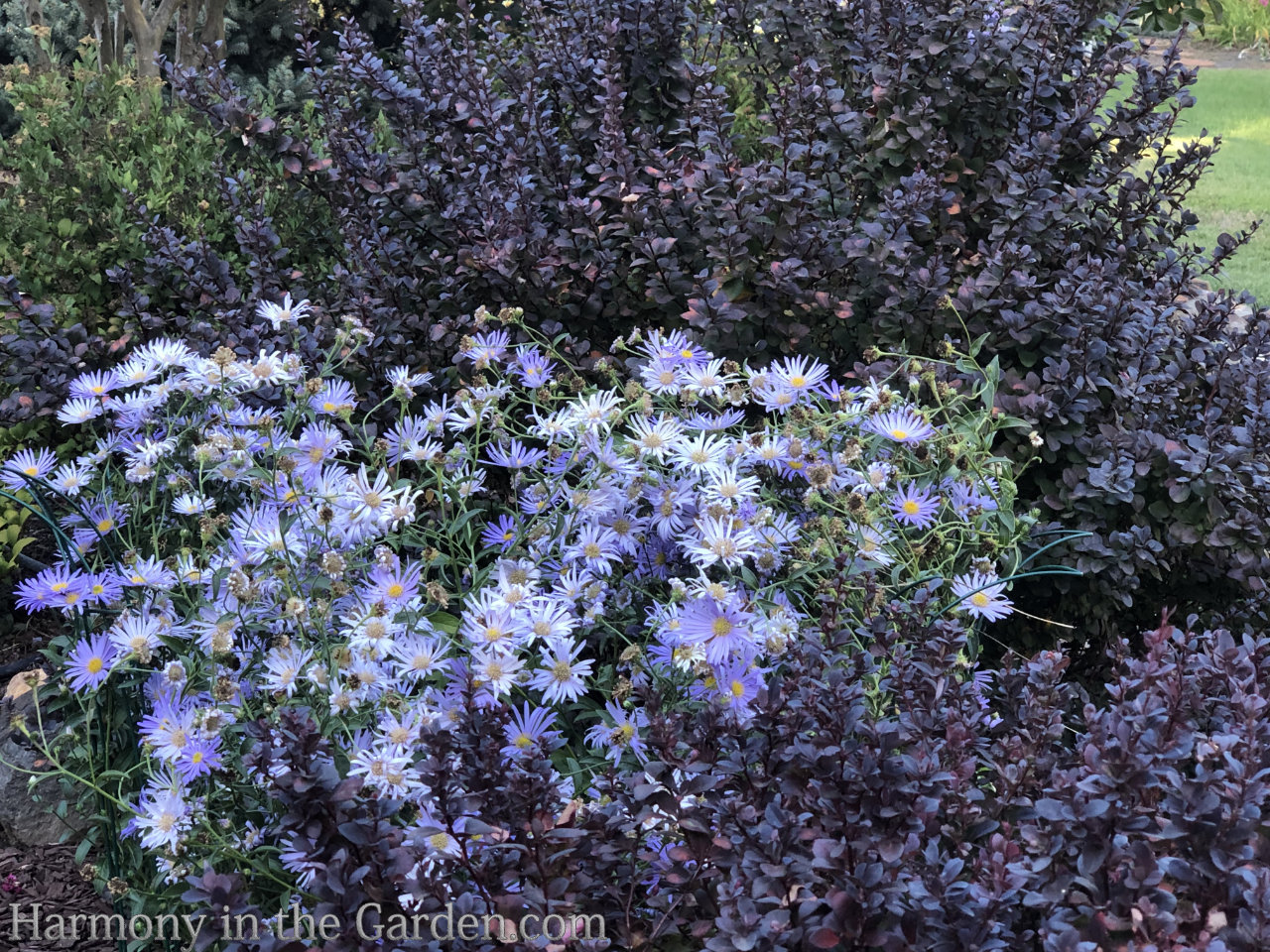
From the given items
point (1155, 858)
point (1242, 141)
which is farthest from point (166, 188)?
point (1242, 141)

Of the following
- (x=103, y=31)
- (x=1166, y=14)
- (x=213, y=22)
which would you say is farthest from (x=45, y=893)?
(x=1166, y=14)

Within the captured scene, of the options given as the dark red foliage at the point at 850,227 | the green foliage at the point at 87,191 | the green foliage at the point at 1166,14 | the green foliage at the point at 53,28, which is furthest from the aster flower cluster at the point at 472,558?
the green foliage at the point at 53,28

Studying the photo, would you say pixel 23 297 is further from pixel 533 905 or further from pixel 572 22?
pixel 533 905

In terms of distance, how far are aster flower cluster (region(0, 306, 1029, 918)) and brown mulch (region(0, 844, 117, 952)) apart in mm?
513

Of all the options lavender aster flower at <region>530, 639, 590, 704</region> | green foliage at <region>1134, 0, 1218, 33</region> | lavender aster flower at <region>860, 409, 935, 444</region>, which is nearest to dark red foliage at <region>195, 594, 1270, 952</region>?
lavender aster flower at <region>530, 639, 590, 704</region>

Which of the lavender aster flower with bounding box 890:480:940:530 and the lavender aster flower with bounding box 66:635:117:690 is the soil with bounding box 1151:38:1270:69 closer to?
the lavender aster flower with bounding box 890:480:940:530

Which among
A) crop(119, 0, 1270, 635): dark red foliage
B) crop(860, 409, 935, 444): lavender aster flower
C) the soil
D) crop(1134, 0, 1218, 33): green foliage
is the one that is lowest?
crop(860, 409, 935, 444): lavender aster flower

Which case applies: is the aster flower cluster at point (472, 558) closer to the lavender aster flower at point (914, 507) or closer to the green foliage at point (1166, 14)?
the lavender aster flower at point (914, 507)

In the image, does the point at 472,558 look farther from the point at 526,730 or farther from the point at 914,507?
the point at 914,507

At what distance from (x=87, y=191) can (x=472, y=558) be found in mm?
2120

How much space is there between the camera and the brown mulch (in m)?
2.26

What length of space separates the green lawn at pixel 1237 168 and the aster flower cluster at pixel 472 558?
12.7 feet

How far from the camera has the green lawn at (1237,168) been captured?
6.75 metres

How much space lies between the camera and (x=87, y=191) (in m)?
3.33
